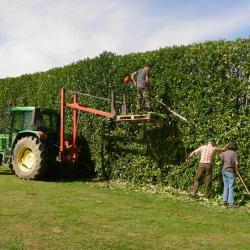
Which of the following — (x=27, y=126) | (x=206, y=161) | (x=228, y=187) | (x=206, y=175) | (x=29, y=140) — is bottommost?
(x=228, y=187)

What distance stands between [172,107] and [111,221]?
476 cm

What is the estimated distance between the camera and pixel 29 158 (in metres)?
16.0

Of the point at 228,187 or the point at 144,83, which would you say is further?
the point at 144,83

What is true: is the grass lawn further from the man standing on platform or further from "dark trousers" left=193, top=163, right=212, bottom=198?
the man standing on platform

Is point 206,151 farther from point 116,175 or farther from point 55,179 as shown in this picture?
point 55,179

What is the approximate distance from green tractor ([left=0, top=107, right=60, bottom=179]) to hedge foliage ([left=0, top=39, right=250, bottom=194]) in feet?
3.88

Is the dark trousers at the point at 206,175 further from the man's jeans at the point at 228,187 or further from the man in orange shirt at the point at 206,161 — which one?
the man's jeans at the point at 228,187

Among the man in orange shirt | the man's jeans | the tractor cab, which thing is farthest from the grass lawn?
the tractor cab

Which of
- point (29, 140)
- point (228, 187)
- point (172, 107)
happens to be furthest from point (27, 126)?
point (228, 187)

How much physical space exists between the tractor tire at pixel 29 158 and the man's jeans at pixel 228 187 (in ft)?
18.4

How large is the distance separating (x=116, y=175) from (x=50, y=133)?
2425mm

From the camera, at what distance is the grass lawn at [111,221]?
27.4ft

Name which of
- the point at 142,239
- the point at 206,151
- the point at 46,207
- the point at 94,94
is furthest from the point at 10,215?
the point at 94,94

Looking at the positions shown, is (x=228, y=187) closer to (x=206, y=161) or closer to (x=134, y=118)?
(x=206, y=161)
